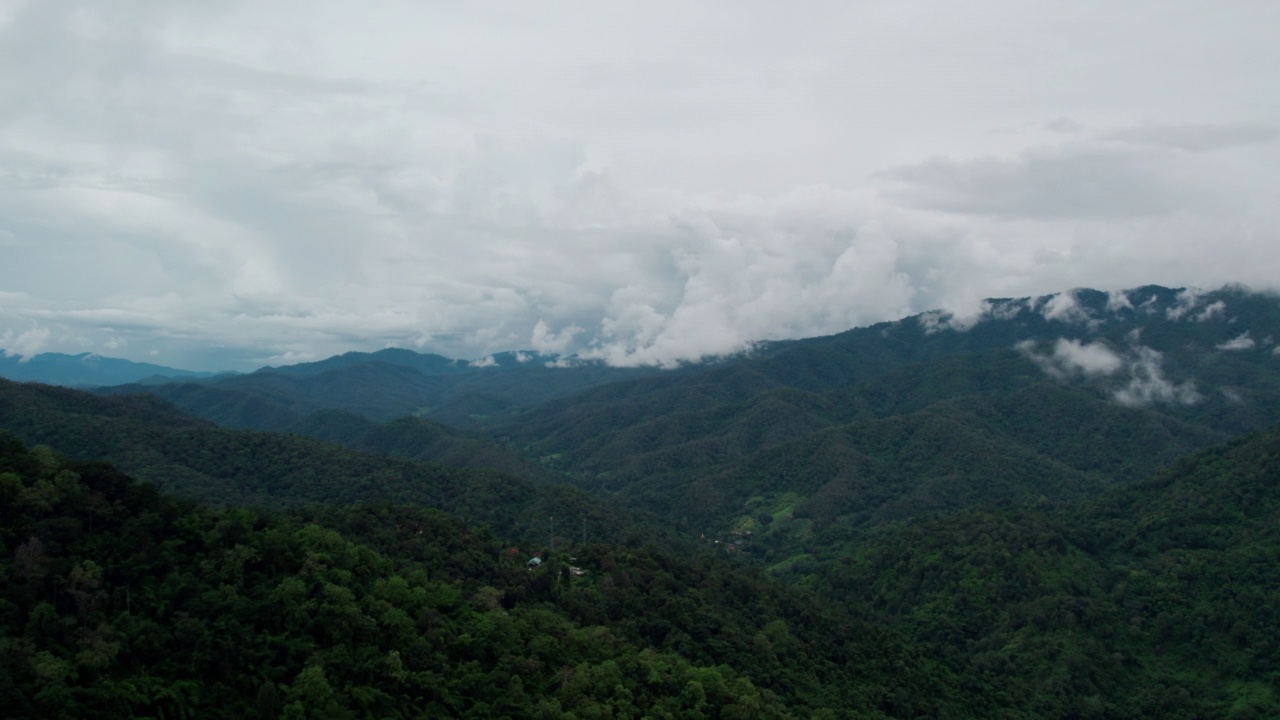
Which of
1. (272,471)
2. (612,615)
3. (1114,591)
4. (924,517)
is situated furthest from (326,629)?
(924,517)

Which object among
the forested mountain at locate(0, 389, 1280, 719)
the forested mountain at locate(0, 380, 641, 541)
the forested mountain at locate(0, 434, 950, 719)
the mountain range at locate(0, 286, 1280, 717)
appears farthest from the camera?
the forested mountain at locate(0, 380, 641, 541)

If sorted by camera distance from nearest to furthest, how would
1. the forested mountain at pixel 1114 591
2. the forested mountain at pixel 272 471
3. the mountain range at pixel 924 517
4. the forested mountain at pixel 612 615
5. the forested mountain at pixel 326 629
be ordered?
the forested mountain at pixel 326 629 < the forested mountain at pixel 612 615 < the mountain range at pixel 924 517 < the forested mountain at pixel 1114 591 < the forested mountain at pixel 272 471

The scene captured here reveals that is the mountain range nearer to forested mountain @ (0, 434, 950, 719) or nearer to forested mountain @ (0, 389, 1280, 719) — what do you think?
forested mountain @ (0, 389, 1280, 719)

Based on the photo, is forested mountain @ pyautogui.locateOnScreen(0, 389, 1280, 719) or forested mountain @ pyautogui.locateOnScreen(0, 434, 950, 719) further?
forested mountain @ pyautogui.locateOnScreen(0, 389, 1280, 719)

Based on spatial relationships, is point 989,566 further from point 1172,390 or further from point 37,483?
point 1172,390

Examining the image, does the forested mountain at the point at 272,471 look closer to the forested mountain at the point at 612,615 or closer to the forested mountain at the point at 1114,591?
the forested mountain at the point at 1114,591

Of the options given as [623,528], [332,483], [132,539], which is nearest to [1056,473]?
[623,528]

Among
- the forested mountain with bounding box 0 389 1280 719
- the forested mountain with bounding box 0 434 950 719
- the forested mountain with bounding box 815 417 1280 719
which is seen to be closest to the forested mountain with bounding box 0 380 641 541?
the forested mountain with bounding box 815 417 1280 719

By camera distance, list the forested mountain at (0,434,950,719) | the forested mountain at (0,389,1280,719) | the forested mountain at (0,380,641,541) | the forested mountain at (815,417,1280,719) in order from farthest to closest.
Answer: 1. the forested mountain at (0,380,641,541)
2. the forested mountain at (815,417,1280,719)
3. the forested mountain at (0,389,1280,719)
4. the forested mountain at (0,434,950,719)

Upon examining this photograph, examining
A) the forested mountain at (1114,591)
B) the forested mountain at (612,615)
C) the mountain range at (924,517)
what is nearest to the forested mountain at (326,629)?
the forested mountain at (612,615)

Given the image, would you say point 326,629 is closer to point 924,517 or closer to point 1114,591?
point 1114,591

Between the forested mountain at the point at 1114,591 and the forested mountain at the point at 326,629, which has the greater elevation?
the forested mountain at the point at 326,629
